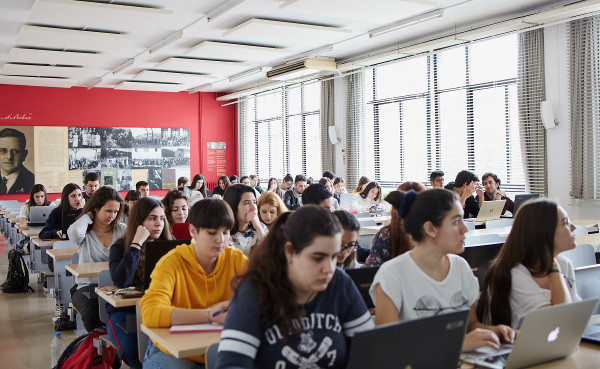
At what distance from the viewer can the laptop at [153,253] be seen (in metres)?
3.46

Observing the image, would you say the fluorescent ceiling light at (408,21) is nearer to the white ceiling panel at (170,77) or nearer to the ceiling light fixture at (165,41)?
the ceiling light fixture at (165,41)

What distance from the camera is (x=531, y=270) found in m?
2.67

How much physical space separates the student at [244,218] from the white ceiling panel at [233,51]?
18.6 ft

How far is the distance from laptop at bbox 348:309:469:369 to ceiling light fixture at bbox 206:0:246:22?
6.54 meters

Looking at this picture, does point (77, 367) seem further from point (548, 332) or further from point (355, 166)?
point (355, 166)

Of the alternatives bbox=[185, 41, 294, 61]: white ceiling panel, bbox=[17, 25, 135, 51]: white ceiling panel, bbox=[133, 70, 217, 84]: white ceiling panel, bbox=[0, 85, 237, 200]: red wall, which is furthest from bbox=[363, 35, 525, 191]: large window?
bbox=[0, 85, 237, 200]: red wall

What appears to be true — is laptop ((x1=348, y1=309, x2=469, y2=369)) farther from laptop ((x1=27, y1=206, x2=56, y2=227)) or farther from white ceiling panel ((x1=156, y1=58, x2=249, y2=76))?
white ceiling panel ((x1=156, y1=58, x2=249, y2=76))

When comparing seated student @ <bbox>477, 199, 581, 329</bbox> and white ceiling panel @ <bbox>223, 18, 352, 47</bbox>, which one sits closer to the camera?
seated student @ <bbox>477, 199, 581, 329</bbox>

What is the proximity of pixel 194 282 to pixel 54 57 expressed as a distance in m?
8.95

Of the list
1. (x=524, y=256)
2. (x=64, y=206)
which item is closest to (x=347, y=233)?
(x=524, y=256)

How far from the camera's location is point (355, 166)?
11.9m

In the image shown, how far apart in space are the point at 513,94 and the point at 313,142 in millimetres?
5585

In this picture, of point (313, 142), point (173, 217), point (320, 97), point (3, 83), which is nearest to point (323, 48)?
point (320, 97)

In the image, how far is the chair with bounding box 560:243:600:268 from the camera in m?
4.08
